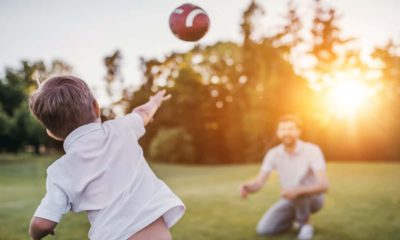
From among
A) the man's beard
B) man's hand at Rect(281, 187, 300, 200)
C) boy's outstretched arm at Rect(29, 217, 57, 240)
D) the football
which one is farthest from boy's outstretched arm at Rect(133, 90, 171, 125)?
the man's beard

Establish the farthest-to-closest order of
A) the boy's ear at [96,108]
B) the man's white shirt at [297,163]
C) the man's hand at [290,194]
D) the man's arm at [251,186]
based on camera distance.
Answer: the man's white shirt at [297,163]
the man's arm at [251,186]
the man's hand at [290,194]
the boy's ear at [96,108]

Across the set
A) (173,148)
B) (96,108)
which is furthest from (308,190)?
(173,148)

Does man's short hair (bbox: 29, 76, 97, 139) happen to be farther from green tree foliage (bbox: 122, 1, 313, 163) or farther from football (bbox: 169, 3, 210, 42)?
green tree foliage (bbox: 122, 1, 313, 163)

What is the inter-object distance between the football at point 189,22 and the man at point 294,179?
2.05 meters

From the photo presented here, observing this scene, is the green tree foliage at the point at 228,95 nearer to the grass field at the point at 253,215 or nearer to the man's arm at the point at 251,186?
the grass field at the point at 253,215

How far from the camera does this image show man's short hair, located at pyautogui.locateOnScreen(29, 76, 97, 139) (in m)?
2.31

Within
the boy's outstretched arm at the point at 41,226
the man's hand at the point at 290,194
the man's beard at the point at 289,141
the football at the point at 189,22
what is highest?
the football at the point at 189,22

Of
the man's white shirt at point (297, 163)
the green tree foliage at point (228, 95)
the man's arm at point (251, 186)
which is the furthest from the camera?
the green tree foliage at point (228, 95)

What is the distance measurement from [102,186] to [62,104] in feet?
1.51

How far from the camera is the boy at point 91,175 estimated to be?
89.3 inches

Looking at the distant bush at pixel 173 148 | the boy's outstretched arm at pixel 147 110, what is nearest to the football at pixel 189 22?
the boy's outstretched arm at pixel 147 110

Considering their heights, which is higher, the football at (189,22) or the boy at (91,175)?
the football at (189,22)

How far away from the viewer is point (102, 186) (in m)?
2.33

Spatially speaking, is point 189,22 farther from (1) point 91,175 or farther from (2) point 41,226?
(2) point 41,226
